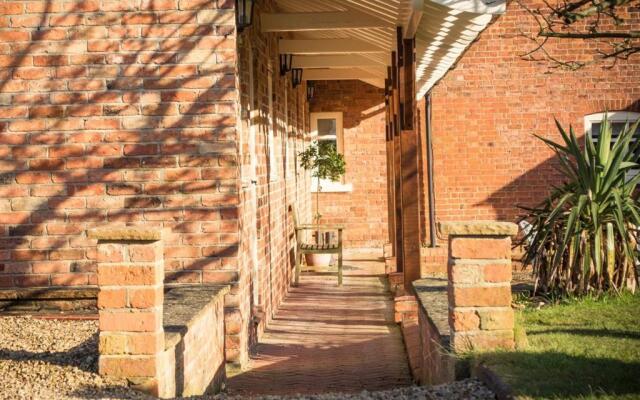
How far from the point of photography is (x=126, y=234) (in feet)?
14.5

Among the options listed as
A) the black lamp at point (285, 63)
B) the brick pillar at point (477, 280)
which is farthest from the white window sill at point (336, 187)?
the brick pillar at point (477, 280)

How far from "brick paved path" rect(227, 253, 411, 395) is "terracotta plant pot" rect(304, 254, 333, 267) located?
2.31 metres

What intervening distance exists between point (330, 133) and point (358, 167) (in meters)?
0.93

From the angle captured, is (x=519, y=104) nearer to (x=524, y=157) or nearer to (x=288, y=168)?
(x=524, y=157)

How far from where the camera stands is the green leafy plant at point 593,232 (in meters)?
6.97

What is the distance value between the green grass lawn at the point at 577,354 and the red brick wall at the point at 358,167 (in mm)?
11806

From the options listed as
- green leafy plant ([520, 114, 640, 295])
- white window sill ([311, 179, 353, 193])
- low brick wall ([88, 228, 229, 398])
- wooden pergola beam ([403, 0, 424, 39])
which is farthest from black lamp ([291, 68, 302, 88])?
low brick wall ([88, 228, 229, 398])

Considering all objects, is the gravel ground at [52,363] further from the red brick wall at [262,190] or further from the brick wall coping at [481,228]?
the brick wall coping at [481,228]

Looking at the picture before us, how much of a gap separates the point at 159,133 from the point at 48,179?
35.3 inches

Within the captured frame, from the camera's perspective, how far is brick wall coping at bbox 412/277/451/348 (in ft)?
16.3

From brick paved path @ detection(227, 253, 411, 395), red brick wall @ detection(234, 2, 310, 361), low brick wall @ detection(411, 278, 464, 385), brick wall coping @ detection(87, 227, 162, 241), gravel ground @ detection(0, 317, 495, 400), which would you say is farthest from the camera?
red brick wall @ detection(234, 2, 310, 361)

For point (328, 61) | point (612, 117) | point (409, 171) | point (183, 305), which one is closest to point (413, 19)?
point (409, 171)

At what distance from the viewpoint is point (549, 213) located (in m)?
7.28

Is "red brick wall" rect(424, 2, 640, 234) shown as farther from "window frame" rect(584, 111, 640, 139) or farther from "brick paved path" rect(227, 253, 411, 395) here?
"brick paved path" rect(227, 253, 411, 395)
